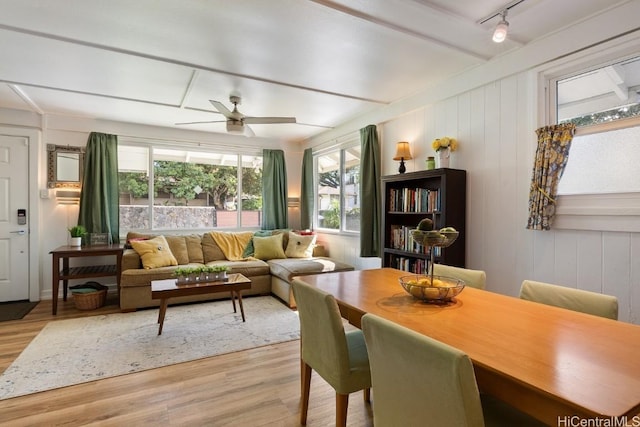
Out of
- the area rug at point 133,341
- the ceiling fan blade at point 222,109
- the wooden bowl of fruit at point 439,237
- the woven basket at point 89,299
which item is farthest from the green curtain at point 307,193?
the wooden bowl of fruit at point 439,237

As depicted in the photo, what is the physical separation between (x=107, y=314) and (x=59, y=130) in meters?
2.66

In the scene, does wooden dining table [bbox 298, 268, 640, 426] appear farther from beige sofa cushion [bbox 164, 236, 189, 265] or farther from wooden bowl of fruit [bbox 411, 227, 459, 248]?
beige sofa cushion [bbox 164, 236, 189, 265]

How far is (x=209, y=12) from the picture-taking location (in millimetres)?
2123

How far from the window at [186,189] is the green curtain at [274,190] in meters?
Answer: 0.23

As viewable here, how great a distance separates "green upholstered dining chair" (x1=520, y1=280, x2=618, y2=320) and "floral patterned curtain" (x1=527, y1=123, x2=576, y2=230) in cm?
85

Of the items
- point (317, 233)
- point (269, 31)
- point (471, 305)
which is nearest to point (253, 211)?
point (317, 233)

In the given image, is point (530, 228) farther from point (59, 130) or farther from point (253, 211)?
point (59, 130)

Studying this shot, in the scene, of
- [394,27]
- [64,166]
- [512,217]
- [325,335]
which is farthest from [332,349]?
[64,166]

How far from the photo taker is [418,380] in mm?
982

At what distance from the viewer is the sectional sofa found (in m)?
3.92

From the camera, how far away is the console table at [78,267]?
3.76 meters

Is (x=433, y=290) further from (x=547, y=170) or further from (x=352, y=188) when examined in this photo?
(x=352, y=188)

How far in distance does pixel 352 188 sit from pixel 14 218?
4.52 metres

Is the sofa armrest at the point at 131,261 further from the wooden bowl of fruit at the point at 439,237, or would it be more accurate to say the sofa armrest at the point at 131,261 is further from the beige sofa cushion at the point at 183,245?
the wooden bowl of fruit at the point at 439,237
